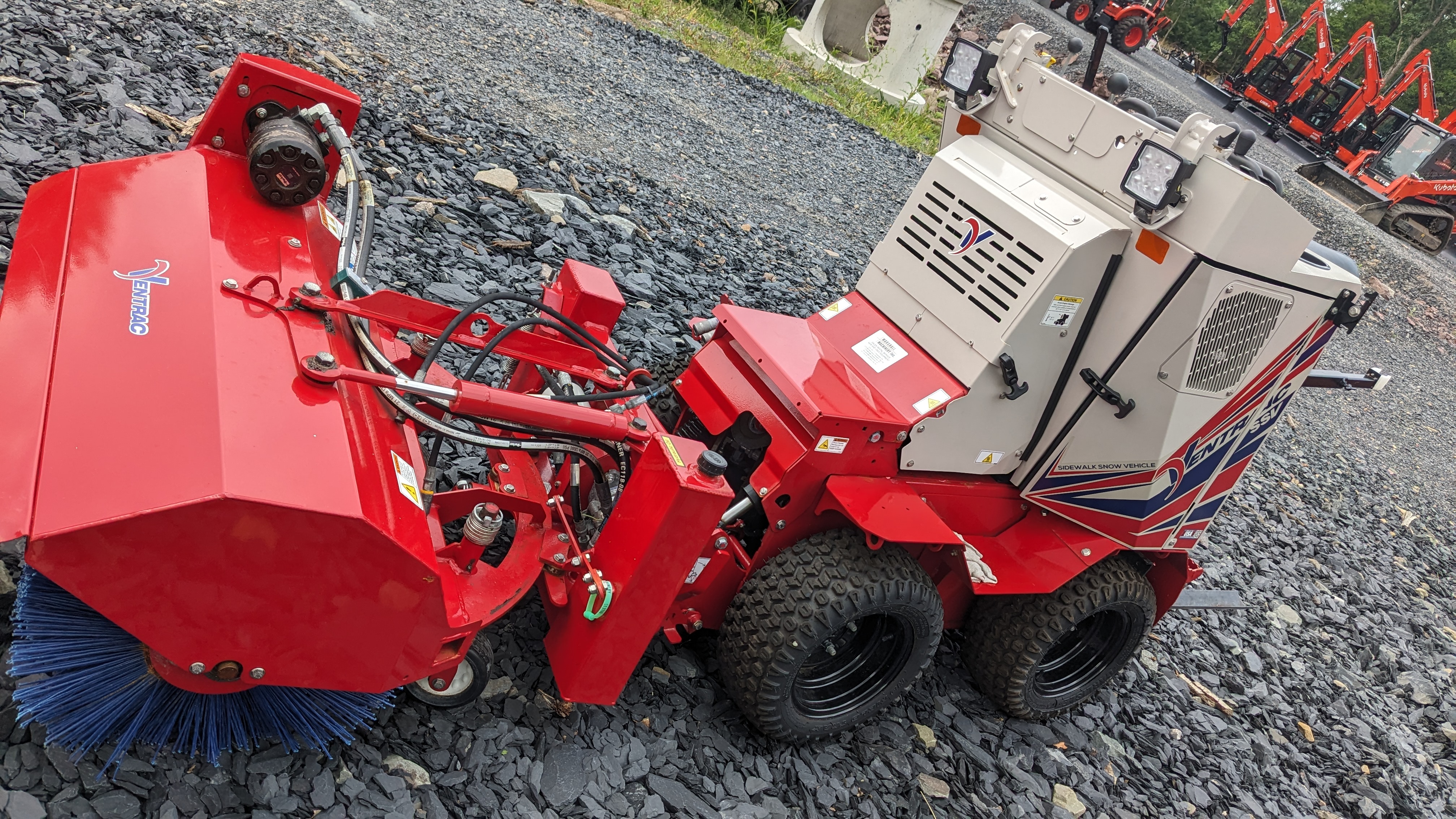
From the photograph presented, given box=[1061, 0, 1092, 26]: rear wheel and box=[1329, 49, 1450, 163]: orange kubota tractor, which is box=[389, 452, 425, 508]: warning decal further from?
box=[1329, 49, 1450, 163]: orange kubota tractor

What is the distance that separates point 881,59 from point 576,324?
1047cm

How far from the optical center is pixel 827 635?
2.83 metres

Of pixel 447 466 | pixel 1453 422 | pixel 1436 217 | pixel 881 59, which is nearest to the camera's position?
pixel 447 466

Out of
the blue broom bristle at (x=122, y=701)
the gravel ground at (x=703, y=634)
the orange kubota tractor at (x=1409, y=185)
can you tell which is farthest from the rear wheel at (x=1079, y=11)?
the blue broom bristle at (x=122, y=701)

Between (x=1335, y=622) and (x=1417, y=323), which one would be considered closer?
(x=1335, y=622)

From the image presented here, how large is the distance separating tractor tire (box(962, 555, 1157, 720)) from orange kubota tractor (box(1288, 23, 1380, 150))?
72.5ft

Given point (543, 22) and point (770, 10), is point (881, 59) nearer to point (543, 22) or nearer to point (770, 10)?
point (770, 10)

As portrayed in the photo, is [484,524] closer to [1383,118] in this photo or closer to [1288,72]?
[1383,118]

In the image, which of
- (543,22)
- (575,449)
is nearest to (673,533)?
(575,449)

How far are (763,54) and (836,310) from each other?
8778mm

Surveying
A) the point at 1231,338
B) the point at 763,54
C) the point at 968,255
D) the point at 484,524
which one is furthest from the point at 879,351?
the point at 763,54

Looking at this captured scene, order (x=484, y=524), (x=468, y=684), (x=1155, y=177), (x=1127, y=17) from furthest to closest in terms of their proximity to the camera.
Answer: (x=1127, y=17) → (x=1155, y=177) → (x=468, y=684) → (x=484, y=524)

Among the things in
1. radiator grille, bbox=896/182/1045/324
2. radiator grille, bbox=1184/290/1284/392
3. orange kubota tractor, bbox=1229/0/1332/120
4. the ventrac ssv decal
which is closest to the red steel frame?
the ventrac ssv decal

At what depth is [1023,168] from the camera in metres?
3.32
